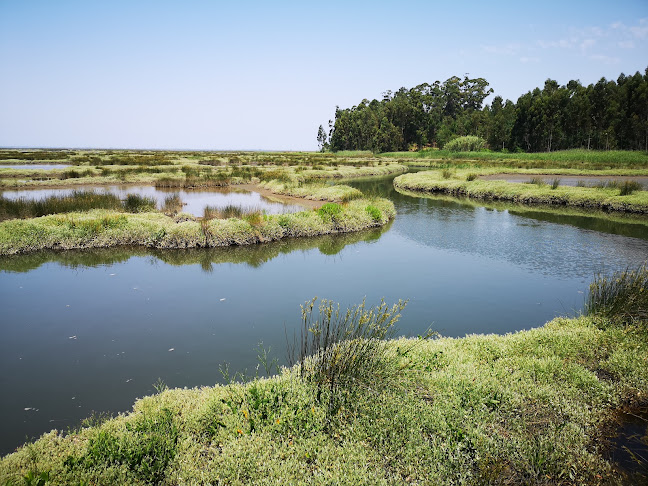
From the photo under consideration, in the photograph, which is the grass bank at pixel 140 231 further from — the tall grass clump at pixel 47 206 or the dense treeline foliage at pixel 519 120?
the dense treeline foliage at pixel 519 120

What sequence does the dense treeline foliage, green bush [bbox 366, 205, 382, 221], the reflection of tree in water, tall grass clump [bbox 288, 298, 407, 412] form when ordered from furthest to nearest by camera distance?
the dense treeline foliage
green bush [bbox 366, 205, 382, 221]
the reflection of tree in water
tall grass clump [bbox 288, 298, 407, 412]

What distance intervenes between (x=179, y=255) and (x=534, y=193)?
27.1 m

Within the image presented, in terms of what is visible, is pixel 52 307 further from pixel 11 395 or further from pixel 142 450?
pixel 142 450

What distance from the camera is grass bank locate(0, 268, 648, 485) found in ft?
13.9

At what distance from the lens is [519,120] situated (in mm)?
83375

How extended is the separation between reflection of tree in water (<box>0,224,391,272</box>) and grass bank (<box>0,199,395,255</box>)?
418mm

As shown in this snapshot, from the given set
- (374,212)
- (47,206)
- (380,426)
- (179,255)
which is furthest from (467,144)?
(380,426)

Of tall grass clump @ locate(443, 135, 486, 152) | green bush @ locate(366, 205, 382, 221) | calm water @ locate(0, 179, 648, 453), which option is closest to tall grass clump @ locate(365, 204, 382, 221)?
green bush @ locate(366, 205, 382, 221)

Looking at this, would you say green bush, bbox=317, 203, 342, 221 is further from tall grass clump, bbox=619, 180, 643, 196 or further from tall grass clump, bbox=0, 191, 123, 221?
tall grass clump, bbox=619, 180, 643, 196

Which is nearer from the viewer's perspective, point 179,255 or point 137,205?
point 179,255

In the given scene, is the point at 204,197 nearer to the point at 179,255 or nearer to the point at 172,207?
the point at 172,207

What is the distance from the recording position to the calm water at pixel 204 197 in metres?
25.0

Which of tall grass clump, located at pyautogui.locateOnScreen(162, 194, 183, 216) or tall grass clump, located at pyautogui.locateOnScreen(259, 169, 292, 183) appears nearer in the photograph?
tall grass clump, located at pyautogui.locateOnScreen(162, 194, 183, 216)

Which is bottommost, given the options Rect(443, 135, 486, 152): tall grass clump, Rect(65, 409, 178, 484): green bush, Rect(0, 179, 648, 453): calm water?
Rect(0, 179, 648, 453): calm water
